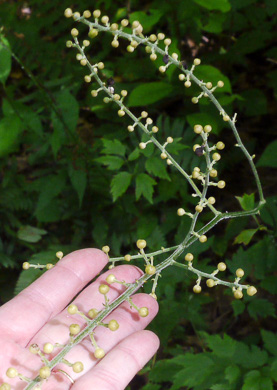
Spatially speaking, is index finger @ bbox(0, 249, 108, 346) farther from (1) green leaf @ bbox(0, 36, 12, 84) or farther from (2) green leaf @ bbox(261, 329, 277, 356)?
(1) green leaf @ bbox(0, 36, 12, 84)

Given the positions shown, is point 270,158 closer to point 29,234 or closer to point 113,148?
point 113,148

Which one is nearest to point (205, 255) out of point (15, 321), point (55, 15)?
point (15, 321)

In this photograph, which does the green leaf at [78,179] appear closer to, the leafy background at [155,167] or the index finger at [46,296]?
the leafy background at [155,167]

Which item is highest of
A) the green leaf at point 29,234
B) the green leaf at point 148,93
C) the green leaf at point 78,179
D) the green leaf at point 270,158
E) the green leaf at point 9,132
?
the green leaf at point 9,132

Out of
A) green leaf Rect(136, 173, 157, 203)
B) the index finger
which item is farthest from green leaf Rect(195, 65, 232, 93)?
the index finger

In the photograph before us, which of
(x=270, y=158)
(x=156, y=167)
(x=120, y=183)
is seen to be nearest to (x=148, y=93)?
(x=156, y=167)

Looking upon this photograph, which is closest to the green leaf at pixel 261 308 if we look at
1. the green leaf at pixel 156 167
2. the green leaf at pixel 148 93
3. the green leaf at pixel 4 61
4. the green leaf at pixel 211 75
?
the green leaf at pixel 156 167

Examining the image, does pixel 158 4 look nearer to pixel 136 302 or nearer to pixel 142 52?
pixel 142 52
